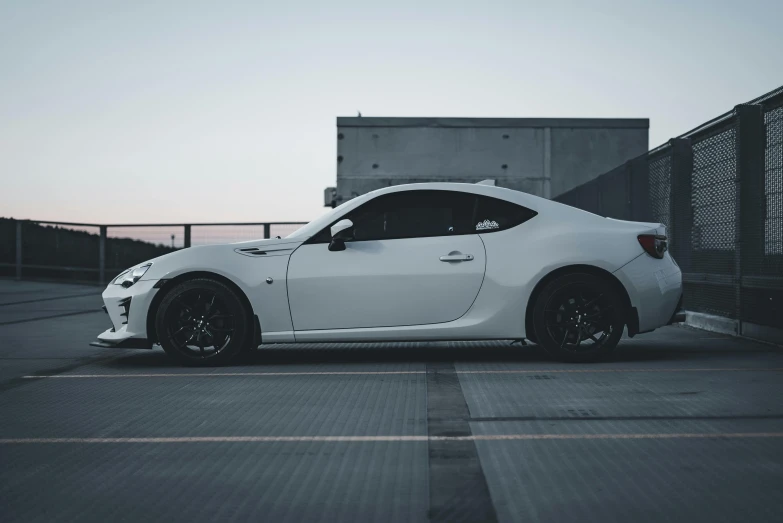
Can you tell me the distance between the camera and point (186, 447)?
13.8 ft

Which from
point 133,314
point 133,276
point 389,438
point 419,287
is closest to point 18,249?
point 133,276

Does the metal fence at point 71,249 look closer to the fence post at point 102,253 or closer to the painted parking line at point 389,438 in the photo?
the fence post at point 102,253

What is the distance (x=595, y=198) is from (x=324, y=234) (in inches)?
378

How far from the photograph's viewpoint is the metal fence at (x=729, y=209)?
789 centimetres

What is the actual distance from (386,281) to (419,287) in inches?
10.4

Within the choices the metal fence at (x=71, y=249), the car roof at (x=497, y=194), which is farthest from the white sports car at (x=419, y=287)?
the metal fence at (x=71, y=249)

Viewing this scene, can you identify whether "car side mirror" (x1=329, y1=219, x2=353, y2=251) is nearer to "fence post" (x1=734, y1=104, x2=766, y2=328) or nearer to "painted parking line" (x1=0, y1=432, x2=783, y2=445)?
"painted parking line" (x1=0, y1=432, x2=783, y2=445)

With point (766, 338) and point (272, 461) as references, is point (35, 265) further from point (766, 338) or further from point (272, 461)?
point (272, 461)

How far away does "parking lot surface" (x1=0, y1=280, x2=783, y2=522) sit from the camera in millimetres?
3240

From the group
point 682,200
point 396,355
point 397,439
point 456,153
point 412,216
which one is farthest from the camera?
point 456,153

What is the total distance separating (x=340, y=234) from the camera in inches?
274

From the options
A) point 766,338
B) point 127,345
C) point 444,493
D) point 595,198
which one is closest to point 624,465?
point 444,493

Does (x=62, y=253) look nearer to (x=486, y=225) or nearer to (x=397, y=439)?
(x=486, y=225)

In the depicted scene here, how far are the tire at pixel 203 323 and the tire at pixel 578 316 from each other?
2.37 metres
